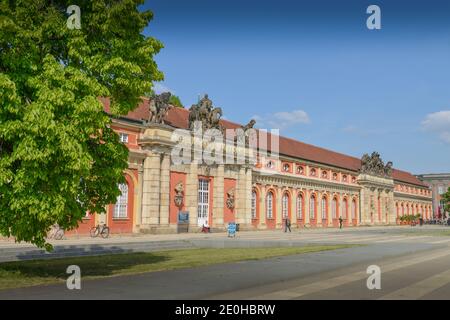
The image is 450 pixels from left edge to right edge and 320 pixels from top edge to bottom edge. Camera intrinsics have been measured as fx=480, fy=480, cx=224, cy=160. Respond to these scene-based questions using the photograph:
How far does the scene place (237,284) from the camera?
11641mm

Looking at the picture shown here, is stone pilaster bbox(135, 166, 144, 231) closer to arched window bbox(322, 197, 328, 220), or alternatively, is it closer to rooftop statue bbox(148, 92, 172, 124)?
Result: rooftop statue bbox(148, 92, 172, 124)

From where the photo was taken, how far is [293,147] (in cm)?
6372


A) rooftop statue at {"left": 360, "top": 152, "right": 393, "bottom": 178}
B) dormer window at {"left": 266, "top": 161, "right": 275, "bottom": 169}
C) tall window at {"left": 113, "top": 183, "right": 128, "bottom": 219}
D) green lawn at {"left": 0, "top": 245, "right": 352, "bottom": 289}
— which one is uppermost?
rooftop statue at {"left": 360, "top": 152, "right": 393, "bottom": 178}

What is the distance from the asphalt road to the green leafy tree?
7.34ft

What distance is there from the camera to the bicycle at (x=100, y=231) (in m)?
32.6

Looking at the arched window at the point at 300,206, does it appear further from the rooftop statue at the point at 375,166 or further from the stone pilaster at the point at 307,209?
the rooftop statue at the point at 375,166

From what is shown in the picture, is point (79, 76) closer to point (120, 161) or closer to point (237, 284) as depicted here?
point (120, 161)

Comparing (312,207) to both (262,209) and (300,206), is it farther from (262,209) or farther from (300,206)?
(262,209)

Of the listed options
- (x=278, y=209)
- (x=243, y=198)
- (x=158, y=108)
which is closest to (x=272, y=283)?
Result: (x=158, y=108)

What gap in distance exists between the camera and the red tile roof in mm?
39928

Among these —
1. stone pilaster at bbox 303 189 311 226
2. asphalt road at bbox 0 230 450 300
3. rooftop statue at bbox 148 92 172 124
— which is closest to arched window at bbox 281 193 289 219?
stone pilaster at bbox 303 189 311 226

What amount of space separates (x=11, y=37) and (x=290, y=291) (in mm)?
9108

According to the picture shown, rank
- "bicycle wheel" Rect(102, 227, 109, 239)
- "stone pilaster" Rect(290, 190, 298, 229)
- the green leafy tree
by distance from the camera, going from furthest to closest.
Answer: "stone pilaster" Rect(290, 190, 298, 229) < "bicycle wheel" Rect(102, 227, 109, 239) < the green leafy tree
